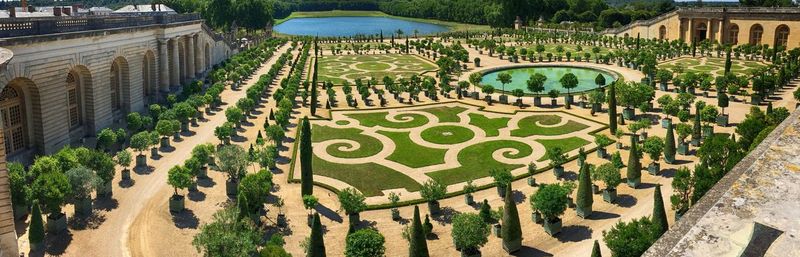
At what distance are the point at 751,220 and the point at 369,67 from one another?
78.3 m

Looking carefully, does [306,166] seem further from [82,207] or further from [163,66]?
[163,66]

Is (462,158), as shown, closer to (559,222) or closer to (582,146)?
(582,146)

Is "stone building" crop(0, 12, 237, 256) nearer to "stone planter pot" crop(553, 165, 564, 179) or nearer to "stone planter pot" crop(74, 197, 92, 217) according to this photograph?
"stone planter pot" crop(74, 197, 92, 217)

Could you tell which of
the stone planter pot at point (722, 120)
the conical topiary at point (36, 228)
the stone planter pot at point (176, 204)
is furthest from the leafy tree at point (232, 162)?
the stone planter pot at point (722, 120)

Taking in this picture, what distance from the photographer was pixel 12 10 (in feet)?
155

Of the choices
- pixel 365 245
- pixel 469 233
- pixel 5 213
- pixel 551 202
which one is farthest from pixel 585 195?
pixel 5 213

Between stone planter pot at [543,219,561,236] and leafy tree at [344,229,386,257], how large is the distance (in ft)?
27.4

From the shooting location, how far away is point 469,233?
24797 mm

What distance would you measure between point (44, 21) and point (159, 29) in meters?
20.3

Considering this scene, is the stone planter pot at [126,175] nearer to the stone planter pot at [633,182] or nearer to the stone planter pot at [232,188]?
the stone planter pot at [232,188]

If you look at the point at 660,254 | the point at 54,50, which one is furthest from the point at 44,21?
the point at 660,254

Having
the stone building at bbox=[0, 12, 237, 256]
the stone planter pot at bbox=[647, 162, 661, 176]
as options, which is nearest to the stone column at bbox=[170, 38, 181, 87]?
the stone building at bbox=[0, 12, 237, 256]

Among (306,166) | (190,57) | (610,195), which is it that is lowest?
(610,195)

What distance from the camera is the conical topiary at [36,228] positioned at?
24906 millimetres
